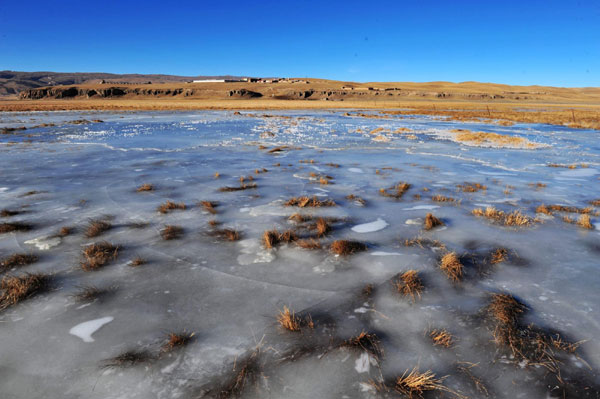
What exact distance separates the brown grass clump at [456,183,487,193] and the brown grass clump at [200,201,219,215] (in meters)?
6.19

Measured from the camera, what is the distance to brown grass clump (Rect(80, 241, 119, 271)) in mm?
4035

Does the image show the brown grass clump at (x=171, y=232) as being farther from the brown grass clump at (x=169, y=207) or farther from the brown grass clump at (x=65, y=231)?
the brown grass clump at (x=65, y=231)

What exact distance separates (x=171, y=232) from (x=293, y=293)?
2551mm

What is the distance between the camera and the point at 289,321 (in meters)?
2.99

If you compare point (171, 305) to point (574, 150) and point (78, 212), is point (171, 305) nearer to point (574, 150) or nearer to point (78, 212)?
point (78, 212)

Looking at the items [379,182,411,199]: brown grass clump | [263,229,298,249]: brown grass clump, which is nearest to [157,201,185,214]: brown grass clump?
[263,229,298,249]: brown grass clump

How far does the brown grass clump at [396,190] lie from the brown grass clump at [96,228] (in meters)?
5.79

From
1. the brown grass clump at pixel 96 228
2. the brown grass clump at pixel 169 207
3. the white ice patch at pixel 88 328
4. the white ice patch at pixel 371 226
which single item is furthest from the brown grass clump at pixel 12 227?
the white ice patch at pixel 371 226

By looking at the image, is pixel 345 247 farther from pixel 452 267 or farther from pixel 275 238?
pixel 452 267

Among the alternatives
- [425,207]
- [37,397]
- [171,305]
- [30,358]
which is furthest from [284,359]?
[425,207]

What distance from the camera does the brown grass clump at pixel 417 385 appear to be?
234 centimetres

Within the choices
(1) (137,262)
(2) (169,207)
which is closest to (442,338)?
(1) (137,262)

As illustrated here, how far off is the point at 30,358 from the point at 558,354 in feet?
14.8

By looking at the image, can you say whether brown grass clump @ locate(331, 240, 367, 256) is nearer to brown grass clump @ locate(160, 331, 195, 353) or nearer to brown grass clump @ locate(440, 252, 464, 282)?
brown grass clump @ locate(440, 252, 464, 282)
